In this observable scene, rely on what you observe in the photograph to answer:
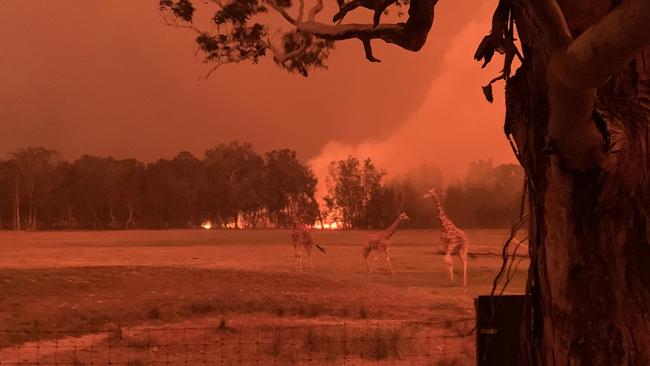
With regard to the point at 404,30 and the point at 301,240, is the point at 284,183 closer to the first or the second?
the point at 301,240

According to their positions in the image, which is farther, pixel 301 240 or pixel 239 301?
pixel 301 240

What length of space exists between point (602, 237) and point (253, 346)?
20.7 ft

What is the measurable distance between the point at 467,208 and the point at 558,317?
54.4 m

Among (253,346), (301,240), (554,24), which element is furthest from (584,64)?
(301,240)

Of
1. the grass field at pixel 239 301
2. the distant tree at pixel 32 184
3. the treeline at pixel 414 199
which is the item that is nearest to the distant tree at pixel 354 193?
the treeline at pixel 414 199

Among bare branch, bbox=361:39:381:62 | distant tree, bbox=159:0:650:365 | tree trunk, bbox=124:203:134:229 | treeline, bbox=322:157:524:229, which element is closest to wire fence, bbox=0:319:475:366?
bare branch, bbox=361:39:381:62

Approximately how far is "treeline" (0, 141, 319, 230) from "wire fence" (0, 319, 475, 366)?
60274mm

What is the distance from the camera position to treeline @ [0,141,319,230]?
71.4 m

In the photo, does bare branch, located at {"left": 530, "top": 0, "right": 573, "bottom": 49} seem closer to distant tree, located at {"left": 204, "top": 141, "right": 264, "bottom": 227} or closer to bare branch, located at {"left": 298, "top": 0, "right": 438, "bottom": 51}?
bare branch, located at {"left": 298, "top": 0, "right": 438, "bottom": 51}

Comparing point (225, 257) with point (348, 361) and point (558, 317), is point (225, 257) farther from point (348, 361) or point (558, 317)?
point (558, 317)

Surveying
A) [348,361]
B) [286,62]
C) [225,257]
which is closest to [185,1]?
[286,62]

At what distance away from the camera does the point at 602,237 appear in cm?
265

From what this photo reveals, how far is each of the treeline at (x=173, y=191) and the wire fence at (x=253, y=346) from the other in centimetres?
5685

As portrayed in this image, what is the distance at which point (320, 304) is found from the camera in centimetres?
1181
